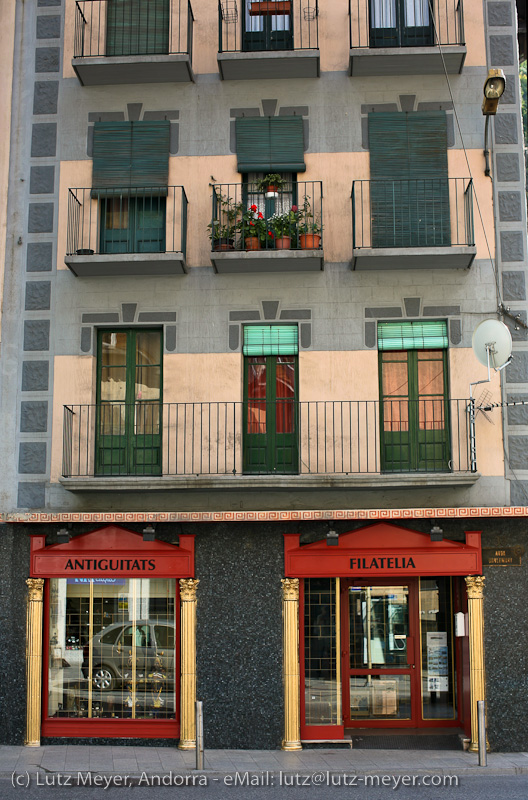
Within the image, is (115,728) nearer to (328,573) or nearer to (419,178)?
(328,573)

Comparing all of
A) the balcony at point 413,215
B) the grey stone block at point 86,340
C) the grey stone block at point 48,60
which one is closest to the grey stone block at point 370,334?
the balcony at point 413,215

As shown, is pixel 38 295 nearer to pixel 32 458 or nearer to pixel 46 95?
pixel 32 458

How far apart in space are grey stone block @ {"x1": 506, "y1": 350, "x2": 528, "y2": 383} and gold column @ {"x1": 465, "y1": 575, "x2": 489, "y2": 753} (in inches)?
129

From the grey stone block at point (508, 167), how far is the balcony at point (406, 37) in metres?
1.75

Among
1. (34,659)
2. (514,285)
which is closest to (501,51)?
(514,285)

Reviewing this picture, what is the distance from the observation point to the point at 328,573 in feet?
47.8

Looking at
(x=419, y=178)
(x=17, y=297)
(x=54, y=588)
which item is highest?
(x=419, y=178)

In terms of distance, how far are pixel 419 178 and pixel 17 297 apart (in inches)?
286

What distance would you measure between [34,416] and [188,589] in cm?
394

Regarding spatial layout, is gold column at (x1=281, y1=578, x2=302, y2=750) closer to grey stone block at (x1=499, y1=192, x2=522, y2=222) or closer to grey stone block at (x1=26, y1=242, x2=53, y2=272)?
grey stone block at (x1=26, y1=242, x2=53, y2=272)

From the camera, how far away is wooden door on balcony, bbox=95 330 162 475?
1528cm

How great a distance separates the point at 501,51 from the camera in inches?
618

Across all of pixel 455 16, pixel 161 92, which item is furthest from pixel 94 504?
pixel 455 16

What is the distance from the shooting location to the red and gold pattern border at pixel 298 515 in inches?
555
